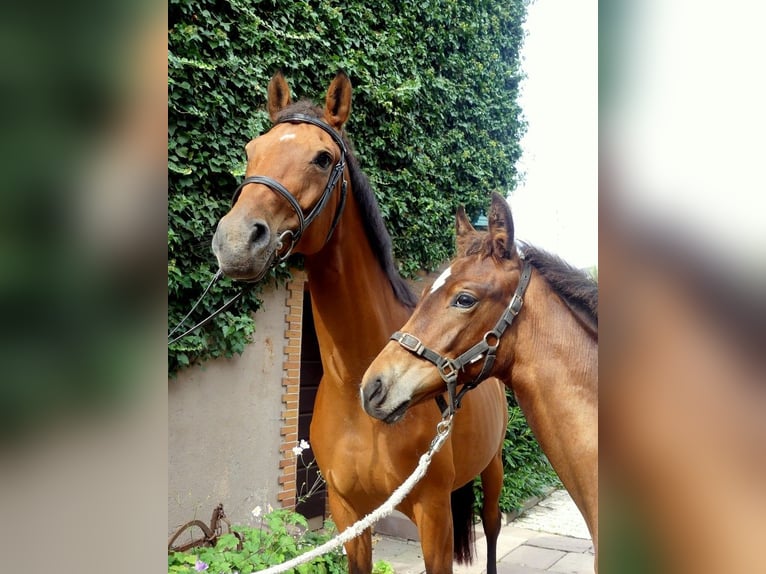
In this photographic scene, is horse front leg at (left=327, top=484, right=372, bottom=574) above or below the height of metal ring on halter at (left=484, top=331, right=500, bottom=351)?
below

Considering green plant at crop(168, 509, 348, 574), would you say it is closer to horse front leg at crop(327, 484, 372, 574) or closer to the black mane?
horse front leg at crop(327, 484, 372, 574)

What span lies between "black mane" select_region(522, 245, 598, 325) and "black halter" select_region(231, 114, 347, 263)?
734 mm

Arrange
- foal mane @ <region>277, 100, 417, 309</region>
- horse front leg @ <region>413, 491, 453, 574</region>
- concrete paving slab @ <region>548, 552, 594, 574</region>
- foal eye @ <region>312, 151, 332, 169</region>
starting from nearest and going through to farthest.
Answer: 1. foal eye @ <region>312, 151, 332, 169</region>
2. foal mane @ <region>277, 100, 417, 309</region>
3. horse front leg @ <region>413, 491, 453, 574</region>
4. concrete paving slab @ <region>548, 552, 594, 574</region>

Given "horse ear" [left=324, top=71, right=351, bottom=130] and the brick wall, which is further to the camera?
the brick wall

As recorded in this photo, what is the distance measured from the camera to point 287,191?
1756 millimetres

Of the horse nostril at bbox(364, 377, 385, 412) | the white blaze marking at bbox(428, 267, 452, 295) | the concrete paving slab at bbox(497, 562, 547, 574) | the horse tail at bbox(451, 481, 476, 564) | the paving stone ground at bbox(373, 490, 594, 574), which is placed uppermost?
the white blaze marking at bbox(428, 267, 452, 295)

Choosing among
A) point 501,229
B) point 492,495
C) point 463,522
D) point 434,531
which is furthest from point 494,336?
point 492,495

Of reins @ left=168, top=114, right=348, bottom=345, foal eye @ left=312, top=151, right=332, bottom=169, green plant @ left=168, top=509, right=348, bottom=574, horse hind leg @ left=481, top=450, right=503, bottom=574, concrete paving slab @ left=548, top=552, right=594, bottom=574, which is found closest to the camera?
reins @ left=168, top=114, right=348, bottom=345

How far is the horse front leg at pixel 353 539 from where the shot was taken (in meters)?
2.24

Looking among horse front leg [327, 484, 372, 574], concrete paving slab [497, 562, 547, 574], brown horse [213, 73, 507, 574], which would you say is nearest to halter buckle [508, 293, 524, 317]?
brown horse [213, 73, 507, 574]

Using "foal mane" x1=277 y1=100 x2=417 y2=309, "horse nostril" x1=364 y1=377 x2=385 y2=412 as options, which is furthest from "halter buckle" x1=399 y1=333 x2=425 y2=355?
"foal mane" x1=277 y1=100 x2=417 y2=309

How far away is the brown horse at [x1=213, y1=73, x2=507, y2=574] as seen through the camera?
183 cm

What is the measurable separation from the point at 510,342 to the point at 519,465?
150 inches
